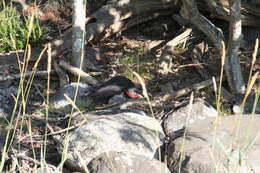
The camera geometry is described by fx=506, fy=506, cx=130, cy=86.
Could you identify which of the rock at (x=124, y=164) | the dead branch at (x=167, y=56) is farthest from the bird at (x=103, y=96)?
the rock at (x=124, y=164)

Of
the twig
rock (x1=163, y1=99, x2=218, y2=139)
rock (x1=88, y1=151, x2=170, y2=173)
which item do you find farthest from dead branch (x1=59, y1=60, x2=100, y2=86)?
rock (x1=88, y1=151, x2=170, y2=173)

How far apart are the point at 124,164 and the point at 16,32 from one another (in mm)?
4232

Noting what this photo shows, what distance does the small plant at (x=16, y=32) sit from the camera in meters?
7.61

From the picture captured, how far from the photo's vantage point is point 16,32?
778 centimetres

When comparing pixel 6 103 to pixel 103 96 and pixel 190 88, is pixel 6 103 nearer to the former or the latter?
pixel 103 96

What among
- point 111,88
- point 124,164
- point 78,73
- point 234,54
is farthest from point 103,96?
point 124,164

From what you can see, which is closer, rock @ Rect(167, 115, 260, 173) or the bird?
rock @ Rect(167, 115, 260, 173)

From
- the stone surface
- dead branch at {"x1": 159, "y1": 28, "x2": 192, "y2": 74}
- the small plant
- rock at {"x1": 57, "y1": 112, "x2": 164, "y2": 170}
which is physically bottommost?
the stone surface

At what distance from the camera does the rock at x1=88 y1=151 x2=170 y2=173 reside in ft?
13.6

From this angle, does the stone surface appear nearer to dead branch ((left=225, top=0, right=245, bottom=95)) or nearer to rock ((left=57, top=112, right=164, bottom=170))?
rock ((left=57, top=112, right=164, bottom=170))

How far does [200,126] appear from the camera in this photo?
194 inches

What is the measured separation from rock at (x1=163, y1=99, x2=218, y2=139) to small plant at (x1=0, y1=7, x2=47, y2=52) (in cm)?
292

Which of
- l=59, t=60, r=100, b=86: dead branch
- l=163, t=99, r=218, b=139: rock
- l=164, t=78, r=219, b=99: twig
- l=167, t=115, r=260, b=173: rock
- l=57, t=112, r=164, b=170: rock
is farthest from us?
l=59, t=60, r=100, b=86: dead branch

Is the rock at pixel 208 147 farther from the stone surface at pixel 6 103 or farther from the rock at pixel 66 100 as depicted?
the stone surface at pixel 6 103
